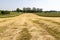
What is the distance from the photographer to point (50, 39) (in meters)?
9.22

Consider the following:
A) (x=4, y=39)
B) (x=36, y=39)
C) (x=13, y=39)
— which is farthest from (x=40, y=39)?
(x=4, y=39)

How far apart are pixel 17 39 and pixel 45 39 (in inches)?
73.7

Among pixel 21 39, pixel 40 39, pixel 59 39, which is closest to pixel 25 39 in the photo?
pixel 21 39

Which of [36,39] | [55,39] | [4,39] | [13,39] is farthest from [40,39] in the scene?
[4,39]

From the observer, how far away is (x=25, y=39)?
357 inches

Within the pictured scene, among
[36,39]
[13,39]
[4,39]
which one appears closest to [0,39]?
[4,39]

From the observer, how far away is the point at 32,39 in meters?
9.13

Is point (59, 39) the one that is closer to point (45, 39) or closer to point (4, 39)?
point (45, 39)

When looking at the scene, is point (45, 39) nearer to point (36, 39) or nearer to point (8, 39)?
point (36, 39)

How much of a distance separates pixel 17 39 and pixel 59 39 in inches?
110

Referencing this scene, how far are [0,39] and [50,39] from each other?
132 inches

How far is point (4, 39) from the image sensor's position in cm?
930

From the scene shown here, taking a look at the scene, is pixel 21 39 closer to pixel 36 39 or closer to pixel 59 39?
pixel 36 39

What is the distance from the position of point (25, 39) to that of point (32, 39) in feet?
1.53
